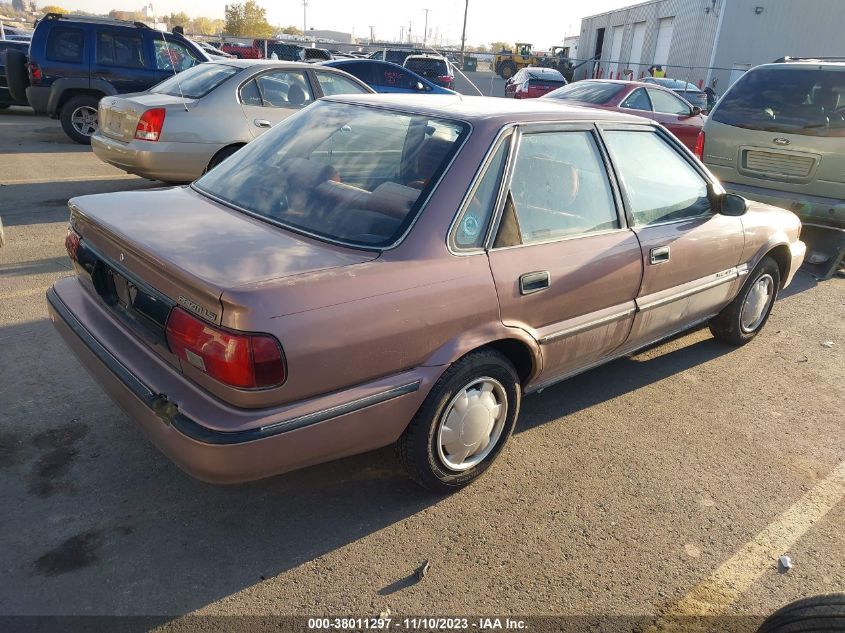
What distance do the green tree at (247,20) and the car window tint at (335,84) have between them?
53.9 metres

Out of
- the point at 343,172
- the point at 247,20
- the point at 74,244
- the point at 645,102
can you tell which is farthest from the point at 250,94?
the point at 247,20

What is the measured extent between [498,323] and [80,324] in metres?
1.83

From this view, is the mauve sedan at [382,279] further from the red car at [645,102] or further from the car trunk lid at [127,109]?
the red car at [645,102]

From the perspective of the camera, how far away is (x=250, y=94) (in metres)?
7.43

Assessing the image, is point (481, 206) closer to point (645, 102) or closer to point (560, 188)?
point (560, 188)

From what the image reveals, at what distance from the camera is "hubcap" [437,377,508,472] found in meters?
2.83

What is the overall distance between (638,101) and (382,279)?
946 centimetres

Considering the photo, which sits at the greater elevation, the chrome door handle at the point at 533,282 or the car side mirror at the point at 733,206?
the car side mirror at the point at 733,206

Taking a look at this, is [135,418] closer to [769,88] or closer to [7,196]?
[7,196]

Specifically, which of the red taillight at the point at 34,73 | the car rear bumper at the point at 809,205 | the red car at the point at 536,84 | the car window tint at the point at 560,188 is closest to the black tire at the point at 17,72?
the red taillight at the point at 34,73

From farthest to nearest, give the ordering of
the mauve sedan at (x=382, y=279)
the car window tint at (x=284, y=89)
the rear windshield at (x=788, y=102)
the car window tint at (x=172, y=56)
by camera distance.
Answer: the car window tint at (x=172, y=56) → the car window tint at (x=284, y=89) → the rear windshield at (x=788, y=102) → the mauve sedan at (x=382, y=279)

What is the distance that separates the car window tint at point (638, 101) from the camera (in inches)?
412

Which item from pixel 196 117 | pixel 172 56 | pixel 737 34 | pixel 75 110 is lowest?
pixel 75 110

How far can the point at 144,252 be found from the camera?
8.13 feet
